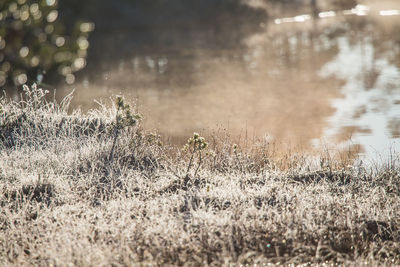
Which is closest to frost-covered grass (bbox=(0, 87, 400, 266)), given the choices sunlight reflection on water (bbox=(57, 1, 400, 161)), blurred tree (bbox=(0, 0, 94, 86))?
sunlight reflection on water (bbox=(57, 1, 400, 161))

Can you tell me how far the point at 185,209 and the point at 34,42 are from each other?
391cm

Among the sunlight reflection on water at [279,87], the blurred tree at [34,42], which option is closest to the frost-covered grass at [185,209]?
the sunlight reflection on water at [279,87]

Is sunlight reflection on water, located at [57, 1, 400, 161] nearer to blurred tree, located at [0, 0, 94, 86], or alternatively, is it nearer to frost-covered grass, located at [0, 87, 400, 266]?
frost-covered grass, located at [0, 87, 400, 266]

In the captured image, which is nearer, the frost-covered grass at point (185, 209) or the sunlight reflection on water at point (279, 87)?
the frost-covered grass at point (185, 209)

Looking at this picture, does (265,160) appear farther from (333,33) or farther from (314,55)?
(333,33)

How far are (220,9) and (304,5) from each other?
11933mm

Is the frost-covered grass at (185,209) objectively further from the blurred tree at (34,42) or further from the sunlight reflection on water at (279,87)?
the blurred tree at (34,42)

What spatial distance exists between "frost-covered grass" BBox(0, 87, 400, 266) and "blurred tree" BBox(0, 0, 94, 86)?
2.37 metres

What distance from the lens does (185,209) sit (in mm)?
6176

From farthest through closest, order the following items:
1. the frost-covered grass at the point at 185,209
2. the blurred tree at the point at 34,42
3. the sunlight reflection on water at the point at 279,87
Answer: the sunlight reflection on water at the point at 279,87 < the frost-covered grass at the point at 185,209 < the blurred tree at the point at 34,42

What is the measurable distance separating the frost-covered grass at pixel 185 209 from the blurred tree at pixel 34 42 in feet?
7.77

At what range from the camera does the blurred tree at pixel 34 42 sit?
2477 millimetres

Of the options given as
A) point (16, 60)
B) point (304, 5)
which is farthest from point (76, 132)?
point (304, 5)

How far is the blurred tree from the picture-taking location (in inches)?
97.5
